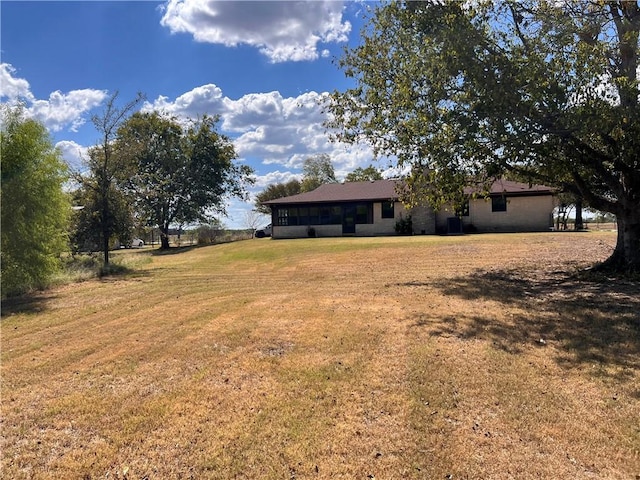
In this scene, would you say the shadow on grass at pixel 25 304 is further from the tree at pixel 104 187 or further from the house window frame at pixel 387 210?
the house window frame at pixel 387 210

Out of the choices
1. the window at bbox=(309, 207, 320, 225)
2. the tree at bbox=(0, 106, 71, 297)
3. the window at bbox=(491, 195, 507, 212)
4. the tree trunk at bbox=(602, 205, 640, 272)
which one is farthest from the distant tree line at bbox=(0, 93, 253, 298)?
the window at bbox=(491, 195, 507, 212)

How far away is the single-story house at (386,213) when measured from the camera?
85.0 feet

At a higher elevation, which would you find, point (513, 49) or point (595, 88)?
point (513, 49)

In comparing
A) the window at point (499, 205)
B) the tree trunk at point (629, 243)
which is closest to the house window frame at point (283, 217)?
the window at point (499, 205)

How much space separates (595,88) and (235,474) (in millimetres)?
9126

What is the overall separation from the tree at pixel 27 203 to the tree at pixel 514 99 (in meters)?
7.86

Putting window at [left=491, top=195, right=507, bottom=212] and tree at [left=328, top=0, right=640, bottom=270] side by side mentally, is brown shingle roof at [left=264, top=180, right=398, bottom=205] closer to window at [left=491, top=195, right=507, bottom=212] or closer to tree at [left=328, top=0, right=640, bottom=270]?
window at [left=491, top=195, right=507, bottom=212]

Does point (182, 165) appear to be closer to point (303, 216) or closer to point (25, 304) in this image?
point (303, 216)

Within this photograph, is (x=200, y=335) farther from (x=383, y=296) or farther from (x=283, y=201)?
(x=283, y=201)

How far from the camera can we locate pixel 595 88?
8.16m

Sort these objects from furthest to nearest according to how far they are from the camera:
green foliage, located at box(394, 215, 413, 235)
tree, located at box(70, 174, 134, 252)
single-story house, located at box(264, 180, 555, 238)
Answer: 1. green foliage, located at box(394, 215, 413, 235)
2. single-story house, located at box(264, 180, 555, 238)
3. tree, located at box(70, 174, 134, 252)

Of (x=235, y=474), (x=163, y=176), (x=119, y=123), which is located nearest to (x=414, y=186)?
(x=235, y=474)

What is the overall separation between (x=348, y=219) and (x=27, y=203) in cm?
2192

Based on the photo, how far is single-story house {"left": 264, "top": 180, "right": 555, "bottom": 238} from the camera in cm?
2592
